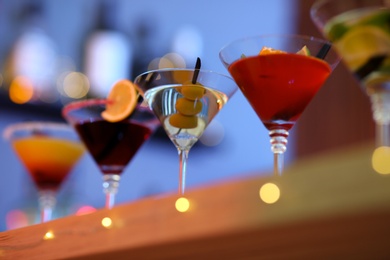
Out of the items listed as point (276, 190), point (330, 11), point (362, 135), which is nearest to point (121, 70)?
point (362, 135)

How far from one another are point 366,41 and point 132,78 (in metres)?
1.84

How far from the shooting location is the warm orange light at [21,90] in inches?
92.4

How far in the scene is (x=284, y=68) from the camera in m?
1.07

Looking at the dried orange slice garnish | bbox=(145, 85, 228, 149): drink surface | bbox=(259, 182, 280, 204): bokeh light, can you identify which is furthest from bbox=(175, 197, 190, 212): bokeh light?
the dried orange slice garnish

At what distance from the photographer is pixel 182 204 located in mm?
735

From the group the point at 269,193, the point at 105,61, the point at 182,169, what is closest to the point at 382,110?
the point at 269,193

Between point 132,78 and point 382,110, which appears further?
point 132,78

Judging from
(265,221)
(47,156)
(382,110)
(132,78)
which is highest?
(132,78)

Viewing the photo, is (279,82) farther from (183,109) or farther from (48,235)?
(48,235)

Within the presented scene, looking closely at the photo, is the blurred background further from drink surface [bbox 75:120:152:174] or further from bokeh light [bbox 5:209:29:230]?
drink surface [bbox 75:120:152:174]

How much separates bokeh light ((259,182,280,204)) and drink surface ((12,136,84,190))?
1272 mm

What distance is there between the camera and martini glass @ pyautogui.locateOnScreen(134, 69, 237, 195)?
46.1 inches

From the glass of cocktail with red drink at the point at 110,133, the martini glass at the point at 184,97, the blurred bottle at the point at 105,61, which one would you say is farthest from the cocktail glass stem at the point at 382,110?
Result: the blurred bottle at the point at 105,61

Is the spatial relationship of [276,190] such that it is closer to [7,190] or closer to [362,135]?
[362,135]
